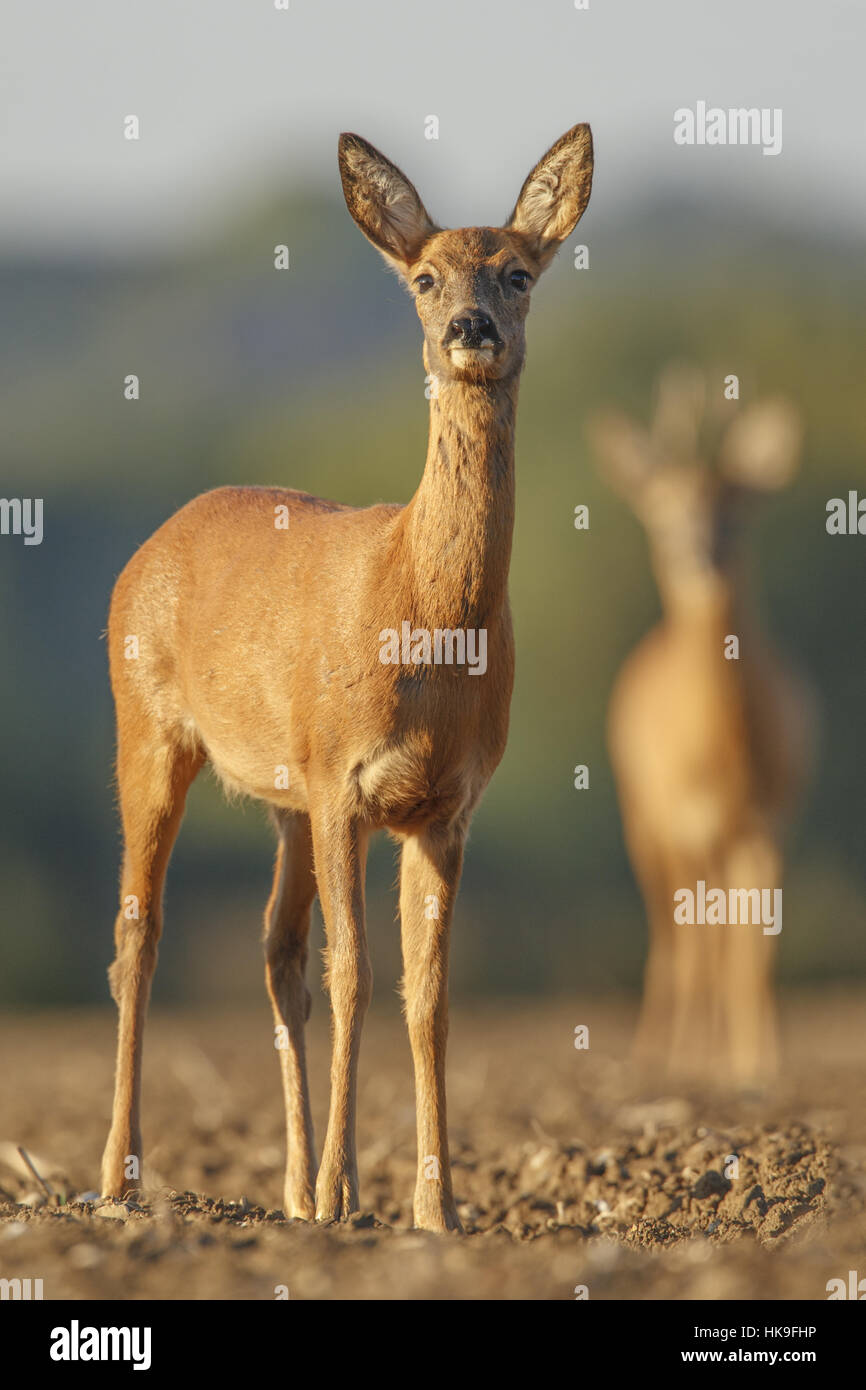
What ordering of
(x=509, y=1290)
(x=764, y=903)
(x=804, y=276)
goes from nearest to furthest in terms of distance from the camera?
(x=509, y=1290), (x=764, y=903), (x=804, y=276)

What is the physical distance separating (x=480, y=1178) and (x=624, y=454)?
289 inches

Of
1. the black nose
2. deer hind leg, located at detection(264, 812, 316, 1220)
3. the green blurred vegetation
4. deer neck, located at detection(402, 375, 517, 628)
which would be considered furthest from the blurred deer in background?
the black nose

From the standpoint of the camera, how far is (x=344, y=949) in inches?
271

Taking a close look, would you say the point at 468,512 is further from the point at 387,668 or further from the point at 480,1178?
the point at 480,1178

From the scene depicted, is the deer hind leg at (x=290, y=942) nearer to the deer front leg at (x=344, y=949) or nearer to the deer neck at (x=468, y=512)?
the deer front leg at (x=344, y=949)

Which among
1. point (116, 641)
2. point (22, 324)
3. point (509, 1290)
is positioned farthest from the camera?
point (22, 324)

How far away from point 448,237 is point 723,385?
34.8 feet

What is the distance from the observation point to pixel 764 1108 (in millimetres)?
8961

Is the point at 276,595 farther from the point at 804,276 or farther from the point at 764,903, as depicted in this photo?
the point at 804,276

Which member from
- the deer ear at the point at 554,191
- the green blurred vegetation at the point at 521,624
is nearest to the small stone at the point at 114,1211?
the deer ear at the point at 554,191

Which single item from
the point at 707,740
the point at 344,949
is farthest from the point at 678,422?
the point at 344,949

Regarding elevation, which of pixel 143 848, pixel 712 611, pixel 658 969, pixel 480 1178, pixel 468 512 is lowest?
pixel 480 1178

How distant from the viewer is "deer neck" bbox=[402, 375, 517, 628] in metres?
6.75

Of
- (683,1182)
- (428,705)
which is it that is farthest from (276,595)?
(683,1182)
